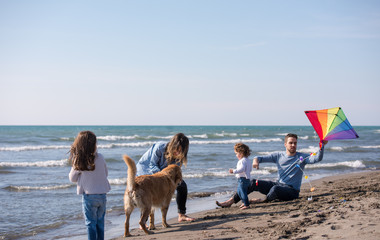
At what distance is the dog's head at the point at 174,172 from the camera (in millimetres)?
5617

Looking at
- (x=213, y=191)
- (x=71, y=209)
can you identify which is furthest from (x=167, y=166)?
(x=213, y=191)

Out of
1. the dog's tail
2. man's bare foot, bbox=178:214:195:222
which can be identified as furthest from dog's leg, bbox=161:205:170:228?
the dog's tail

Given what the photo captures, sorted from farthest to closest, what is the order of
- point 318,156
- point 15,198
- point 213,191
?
1. point 213,191
2. point 15,198
3. point 318,156

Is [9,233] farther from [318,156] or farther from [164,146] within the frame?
[318,156]

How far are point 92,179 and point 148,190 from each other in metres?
1.10

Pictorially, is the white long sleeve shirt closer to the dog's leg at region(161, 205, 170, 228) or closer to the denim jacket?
the dog's leg at region(161, 205, 170, 228)

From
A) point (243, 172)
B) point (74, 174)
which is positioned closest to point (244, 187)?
point (243, 172)

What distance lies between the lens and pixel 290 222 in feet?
16.2

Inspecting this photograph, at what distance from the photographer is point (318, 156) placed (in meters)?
6.58

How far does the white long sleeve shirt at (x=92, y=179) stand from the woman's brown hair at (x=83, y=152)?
Result: 8 cm

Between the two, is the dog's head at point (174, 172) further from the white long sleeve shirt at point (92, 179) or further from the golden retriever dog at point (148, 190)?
the white long sleeve shirt at point (92, 179)

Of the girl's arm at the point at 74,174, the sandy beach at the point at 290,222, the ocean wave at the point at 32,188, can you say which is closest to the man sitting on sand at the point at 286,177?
the sandy beach at the point at 290,222

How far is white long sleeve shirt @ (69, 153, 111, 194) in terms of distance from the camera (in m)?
4.14

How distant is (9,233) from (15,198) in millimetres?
2806
